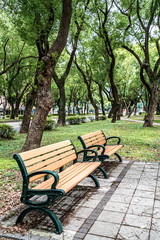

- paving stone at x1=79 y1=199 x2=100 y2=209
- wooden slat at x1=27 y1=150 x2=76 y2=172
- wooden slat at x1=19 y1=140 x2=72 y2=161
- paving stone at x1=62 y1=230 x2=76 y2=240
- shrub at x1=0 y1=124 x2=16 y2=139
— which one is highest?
wooden slat at x1=19 y1=140 x2=72 y2=161

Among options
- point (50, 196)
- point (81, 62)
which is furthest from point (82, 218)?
point (81, 62)

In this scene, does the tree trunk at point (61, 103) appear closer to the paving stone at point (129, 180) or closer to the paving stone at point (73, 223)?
the paving stone at point (129, 180)

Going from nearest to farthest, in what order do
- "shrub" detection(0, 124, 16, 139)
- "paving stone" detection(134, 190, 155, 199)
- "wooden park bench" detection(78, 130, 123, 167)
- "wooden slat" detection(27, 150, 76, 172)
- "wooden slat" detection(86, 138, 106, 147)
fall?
"wooden slat" detection(27, 150, 76, 172)
"paving stone" detection(134, 190, 155, 199)
"wooden park bench" detection(78, 130, 123, 167)
"wooden slat" detection(86, 138, 106, 147)
"shrub" detection(0, 124, 16, 139)

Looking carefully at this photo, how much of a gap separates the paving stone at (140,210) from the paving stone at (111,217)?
206 mm

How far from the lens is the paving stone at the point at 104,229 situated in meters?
2.80

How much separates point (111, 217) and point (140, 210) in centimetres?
52

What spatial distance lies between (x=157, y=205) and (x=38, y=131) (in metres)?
4.73

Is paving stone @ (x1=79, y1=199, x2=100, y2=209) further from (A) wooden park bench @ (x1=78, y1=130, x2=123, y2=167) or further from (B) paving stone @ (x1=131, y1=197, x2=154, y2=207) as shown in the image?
(A) wooden park bench @ (x1=78, y1=130, x2=123, y2=167)

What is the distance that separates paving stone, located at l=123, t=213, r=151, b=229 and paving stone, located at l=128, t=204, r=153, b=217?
100 mm

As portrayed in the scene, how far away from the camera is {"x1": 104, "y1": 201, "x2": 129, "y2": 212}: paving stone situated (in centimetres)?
350

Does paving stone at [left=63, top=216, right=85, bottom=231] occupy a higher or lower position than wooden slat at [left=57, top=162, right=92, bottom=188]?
lower

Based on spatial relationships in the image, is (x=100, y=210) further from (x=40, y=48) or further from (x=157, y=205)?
(x=40, y=48)

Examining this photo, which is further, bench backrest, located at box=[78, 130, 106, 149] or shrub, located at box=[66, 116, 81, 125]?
shrub, located at box=[66, 116, 81, 125]

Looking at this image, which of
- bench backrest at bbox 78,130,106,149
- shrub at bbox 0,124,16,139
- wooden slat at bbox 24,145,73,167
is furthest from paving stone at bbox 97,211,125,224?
shrub at bbox 0,124,16,139
